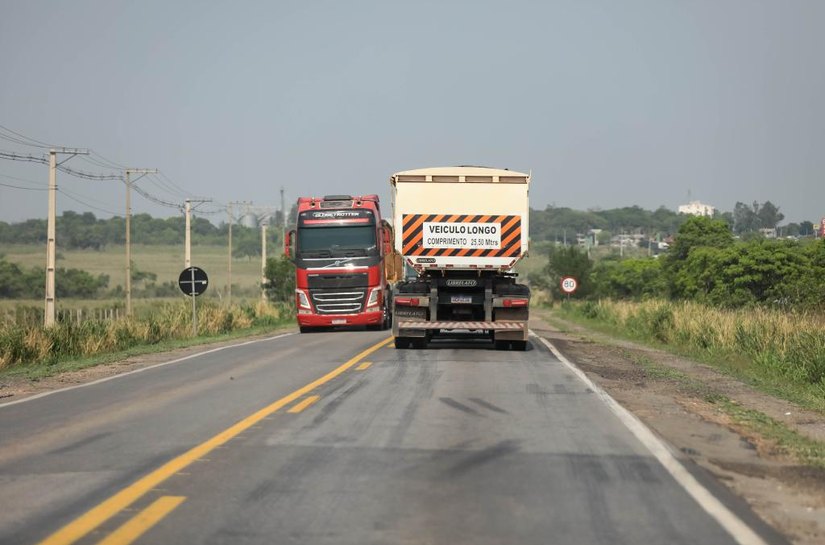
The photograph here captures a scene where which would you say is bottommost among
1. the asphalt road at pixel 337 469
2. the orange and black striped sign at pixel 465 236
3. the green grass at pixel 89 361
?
the green grass at pixel 89 361

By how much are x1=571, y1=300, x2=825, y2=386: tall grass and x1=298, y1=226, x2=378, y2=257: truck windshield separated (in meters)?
9.99

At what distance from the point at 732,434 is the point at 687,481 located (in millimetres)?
3315

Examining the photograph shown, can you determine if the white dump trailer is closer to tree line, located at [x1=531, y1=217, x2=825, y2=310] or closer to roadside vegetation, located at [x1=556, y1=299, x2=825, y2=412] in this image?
roadside vegetation, located at [x1=556, y1=299, x2=825, y2=412]

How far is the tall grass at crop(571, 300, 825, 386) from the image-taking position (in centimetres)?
1981

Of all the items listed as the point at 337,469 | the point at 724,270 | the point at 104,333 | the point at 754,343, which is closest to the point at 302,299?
the point at 104,333

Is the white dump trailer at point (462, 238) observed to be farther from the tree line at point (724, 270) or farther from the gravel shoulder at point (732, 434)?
the tree line at point (724, 270)

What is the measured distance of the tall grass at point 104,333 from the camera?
932 inches

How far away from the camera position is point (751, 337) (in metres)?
24.8

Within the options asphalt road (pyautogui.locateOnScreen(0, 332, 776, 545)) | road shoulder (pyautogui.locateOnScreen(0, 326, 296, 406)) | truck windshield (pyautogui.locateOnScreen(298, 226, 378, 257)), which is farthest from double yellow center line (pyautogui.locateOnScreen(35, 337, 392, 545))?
truck windshield (pyautogui.locateOnScreen(298, 226, 378, 257))

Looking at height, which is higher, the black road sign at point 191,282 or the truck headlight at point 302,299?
the black road sign at point 191,282

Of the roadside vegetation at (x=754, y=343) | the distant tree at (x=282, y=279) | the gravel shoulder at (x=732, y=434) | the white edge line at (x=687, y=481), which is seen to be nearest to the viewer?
the white edge line at (x=687, y=481)

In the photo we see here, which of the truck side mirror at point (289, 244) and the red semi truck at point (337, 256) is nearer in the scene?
the truck side mirror at point (289, 244)

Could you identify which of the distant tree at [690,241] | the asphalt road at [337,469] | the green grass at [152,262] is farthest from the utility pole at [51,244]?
the green grass at [152,262]

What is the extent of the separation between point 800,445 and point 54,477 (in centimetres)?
721
